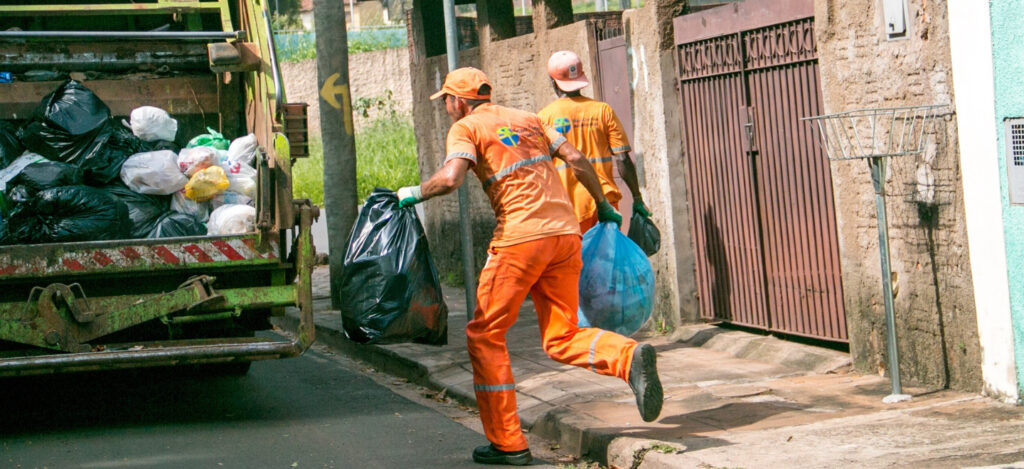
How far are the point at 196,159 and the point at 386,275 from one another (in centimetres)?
165

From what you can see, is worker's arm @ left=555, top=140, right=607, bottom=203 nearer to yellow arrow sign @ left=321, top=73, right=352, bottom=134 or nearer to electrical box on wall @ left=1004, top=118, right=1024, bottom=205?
electrical box on wall @ left=1004, top=118, right=1024, bottom=205

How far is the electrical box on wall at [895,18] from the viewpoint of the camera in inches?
212

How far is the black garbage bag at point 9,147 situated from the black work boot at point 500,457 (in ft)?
11.2

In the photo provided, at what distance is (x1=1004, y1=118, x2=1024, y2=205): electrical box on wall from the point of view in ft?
16.0

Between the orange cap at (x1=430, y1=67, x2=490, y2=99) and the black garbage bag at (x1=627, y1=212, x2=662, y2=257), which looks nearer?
the orange cap at (x1=430, y1=67, x2=490, y2=99)

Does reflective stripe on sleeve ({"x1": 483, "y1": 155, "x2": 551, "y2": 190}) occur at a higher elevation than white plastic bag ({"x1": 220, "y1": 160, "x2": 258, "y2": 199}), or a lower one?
lower

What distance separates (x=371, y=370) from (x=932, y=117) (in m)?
4.15

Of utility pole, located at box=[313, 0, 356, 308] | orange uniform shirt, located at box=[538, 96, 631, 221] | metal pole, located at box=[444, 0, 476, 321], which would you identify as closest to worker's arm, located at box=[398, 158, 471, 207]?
orange uniform shirt, located at box=[538, 96, 631, 221]

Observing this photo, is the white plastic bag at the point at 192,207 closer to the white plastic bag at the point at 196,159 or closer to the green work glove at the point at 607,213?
the white plastic bag at the point at 196,159

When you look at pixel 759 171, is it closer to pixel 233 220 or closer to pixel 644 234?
pixel 644 234

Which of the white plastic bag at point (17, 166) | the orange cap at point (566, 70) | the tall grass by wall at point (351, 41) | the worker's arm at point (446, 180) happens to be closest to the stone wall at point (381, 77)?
the tall grass by wall at point (351, 41)

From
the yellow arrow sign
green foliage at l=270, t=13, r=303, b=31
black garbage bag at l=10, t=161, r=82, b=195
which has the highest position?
green foliage at l=270, t=13, r=303, b=31

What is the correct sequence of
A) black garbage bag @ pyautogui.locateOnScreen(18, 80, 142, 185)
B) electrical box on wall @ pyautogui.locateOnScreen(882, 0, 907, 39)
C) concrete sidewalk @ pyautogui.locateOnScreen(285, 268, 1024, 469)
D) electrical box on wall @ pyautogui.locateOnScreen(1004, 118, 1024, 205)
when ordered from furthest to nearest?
black garbage bag @ pyautogui.locateOnScreen(18, 80, 142, 185), electrical box on wall @ pyautogui.locateOnScreen(882, 0, 907, 39), electrical box on wall @ pyautogui.locateOnScreen(1004, 118, 1024, 205), concrete sidewalk @ pyautogui.locateOnScreen(285, 268, 1024, 469)

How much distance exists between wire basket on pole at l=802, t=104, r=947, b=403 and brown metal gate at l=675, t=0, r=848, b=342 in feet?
1.83
